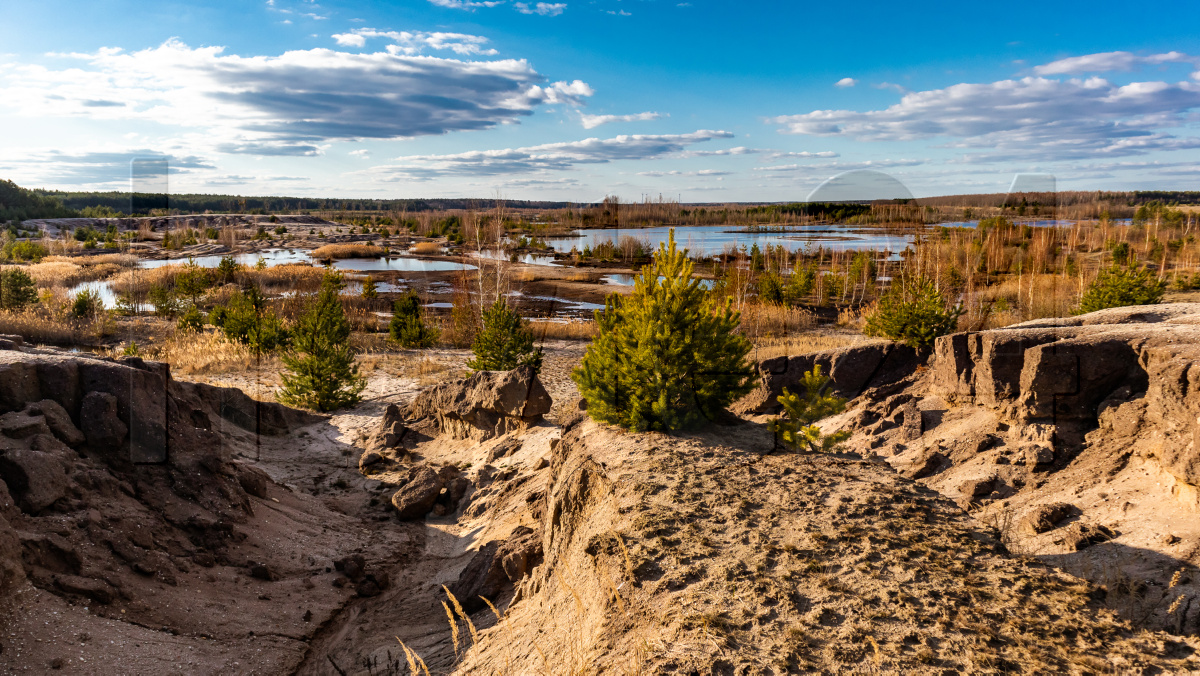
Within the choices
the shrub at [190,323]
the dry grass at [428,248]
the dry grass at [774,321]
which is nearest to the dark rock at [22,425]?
the shrub at [190,323]

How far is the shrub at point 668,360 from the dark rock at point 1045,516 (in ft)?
11.7

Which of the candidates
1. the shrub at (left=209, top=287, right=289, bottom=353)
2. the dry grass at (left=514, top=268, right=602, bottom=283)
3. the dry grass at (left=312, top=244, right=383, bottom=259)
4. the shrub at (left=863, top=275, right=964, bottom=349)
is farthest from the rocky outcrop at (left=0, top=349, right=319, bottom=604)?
the dry grass at (left=312, top=244, right=383, bottom=259)

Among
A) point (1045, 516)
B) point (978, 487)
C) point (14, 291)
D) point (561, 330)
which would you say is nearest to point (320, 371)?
point (978, 487)

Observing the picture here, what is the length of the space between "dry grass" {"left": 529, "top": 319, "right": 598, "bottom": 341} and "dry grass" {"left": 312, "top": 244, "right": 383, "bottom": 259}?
1817 inches

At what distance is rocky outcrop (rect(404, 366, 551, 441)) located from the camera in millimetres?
12016

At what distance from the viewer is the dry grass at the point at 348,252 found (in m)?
65.8

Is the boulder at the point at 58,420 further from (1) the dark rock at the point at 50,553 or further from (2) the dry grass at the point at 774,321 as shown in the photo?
(2) the dry grass at the point at 774,321

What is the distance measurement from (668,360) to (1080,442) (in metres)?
5.16

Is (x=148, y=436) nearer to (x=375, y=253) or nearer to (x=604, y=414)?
(x=604, y=414)

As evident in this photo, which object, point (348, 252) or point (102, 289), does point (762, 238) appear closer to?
point (348, 252)

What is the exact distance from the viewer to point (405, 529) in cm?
930

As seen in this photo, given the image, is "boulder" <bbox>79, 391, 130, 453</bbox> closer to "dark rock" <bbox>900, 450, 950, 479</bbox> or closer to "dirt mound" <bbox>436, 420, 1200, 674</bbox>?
"dirt mound" <bbox>436, 420, 1200, 674</bbox>

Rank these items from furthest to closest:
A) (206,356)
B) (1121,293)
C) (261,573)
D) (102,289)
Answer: (102,289), (206,356), (1121,293), (261,573)

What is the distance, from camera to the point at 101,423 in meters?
7.03
